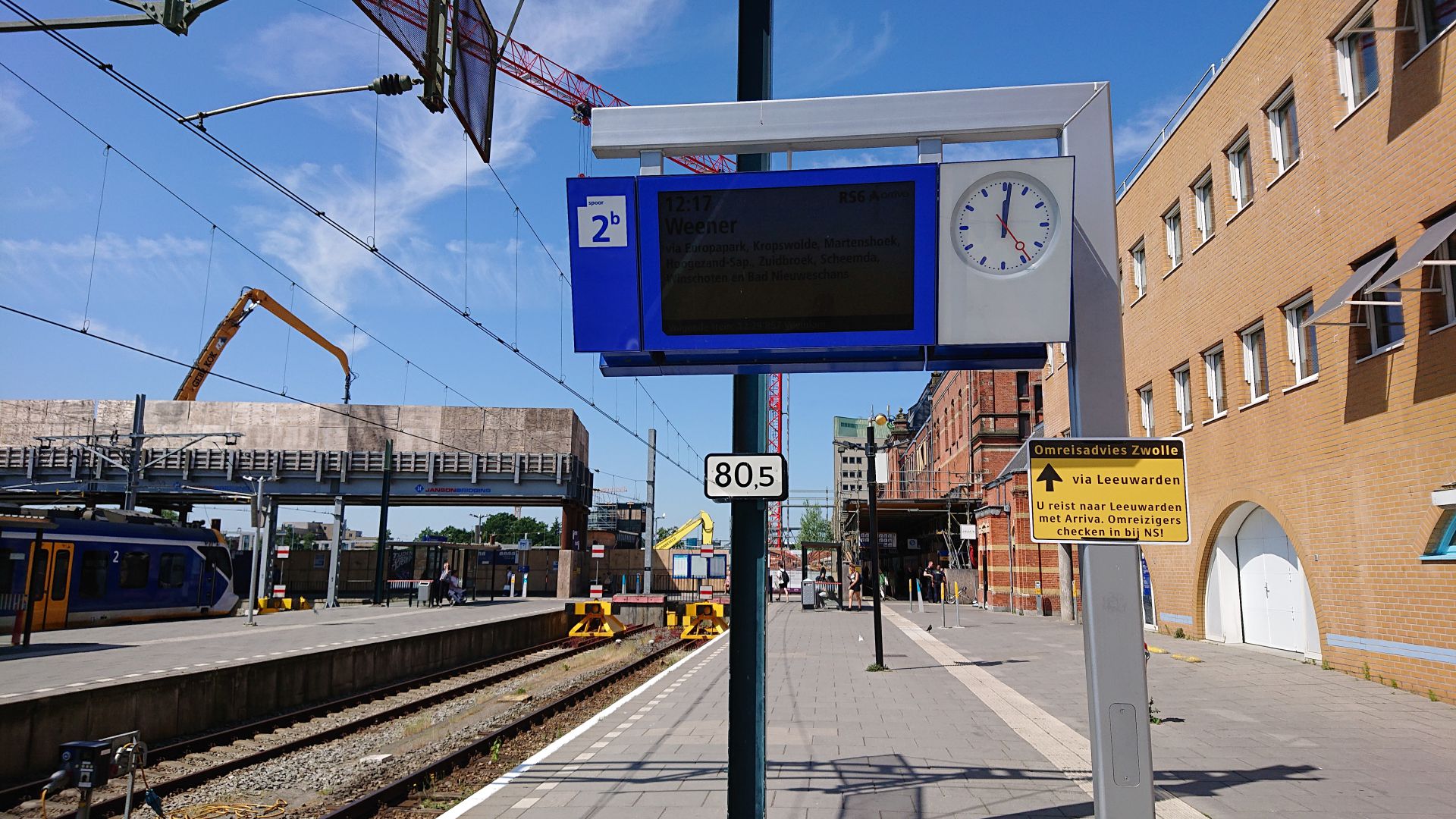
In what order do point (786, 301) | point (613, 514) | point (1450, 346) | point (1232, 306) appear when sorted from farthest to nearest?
1. point (613, 514)
2. point (1232, 306)
3. point (1450, 346)
4. point (786, 301)

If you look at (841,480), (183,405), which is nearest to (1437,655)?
(183,405)

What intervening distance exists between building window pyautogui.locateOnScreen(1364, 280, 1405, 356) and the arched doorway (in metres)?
4.56

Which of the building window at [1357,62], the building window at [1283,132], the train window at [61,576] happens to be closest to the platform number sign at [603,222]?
the building window at [1357,62]

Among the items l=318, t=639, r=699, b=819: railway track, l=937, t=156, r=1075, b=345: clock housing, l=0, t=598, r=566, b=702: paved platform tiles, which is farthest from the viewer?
l=0, t=598, r=566, b=702: paved platform tiles

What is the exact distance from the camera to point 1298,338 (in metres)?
15.8

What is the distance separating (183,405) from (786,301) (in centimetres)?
5893

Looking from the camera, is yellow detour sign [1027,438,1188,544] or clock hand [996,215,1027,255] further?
clock hand [996,215,1027,255]

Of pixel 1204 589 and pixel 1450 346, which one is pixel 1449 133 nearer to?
pixel 1450 346

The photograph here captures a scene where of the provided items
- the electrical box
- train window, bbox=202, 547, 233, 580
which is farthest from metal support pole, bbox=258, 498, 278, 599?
the electrical box

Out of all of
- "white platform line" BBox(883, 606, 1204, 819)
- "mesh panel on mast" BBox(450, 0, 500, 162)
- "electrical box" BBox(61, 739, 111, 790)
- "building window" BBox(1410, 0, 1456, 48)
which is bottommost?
"white platform line" BBox(883, 606, 1204, 819)

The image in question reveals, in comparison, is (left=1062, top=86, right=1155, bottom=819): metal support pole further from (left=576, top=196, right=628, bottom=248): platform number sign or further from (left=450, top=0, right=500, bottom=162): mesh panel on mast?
(left=450, top=0, right=500, bottom=162): mesh panel on mast

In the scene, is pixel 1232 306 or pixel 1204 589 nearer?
pixel 1232 306

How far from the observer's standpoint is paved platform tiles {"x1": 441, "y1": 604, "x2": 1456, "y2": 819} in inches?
280

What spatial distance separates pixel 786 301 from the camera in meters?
6.04
